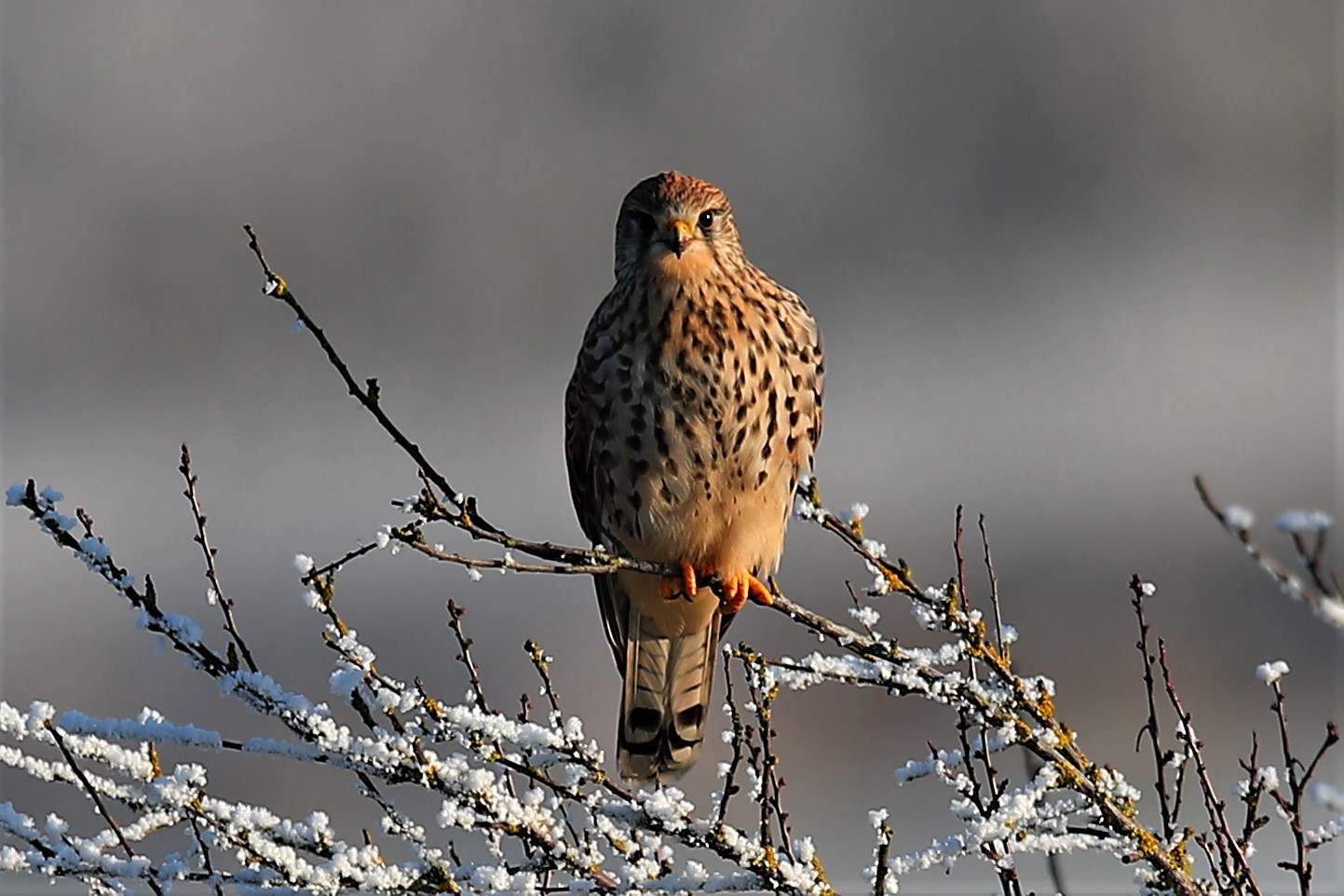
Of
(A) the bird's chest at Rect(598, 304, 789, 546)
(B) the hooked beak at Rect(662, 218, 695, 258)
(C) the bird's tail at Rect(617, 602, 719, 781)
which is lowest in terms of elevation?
(C) the bird's tail at Rect(617, 602, 719, 781)

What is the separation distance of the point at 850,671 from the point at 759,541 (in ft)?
4.13

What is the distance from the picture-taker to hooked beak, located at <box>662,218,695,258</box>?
299cm

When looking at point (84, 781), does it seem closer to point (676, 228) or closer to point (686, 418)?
point (686, 418)

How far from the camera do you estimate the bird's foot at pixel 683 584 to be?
2.96 metres

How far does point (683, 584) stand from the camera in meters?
3.05

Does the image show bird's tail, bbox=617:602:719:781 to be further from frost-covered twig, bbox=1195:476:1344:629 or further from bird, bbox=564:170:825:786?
frost-covered twig, bbox=1195:476:1344:629

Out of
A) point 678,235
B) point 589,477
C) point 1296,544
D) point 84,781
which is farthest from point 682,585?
point 1296,544

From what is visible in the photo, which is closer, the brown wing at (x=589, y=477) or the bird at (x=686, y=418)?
the bird at (x=686, y=418)

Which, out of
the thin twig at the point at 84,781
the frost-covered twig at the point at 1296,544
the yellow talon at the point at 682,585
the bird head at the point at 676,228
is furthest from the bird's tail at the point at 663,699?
the frost-covered twig at the point at 1296,544

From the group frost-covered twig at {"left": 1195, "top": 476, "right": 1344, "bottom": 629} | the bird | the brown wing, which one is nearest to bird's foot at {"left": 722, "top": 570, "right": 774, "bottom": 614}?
the bird

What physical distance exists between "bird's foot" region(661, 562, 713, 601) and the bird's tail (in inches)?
5.0

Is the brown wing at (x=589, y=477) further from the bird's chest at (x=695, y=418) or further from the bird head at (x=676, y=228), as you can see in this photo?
the bird head at (x=676, y=228)

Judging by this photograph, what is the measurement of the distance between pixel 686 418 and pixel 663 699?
2.19 feet

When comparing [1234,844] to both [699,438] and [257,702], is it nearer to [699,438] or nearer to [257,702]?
[257,702]
